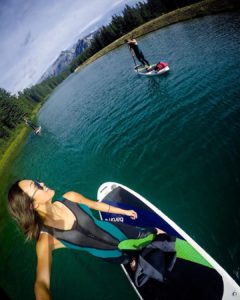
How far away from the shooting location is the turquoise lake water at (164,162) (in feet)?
22.5

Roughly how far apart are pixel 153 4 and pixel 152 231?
86863 millimetres

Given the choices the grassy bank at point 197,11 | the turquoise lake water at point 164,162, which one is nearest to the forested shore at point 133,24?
the grassy bank at point 197,11

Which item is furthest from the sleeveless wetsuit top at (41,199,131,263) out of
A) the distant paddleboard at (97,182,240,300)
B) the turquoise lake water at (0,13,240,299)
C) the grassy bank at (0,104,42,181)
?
the grassy bank at (0,104,42,181)

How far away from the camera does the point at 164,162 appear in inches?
398

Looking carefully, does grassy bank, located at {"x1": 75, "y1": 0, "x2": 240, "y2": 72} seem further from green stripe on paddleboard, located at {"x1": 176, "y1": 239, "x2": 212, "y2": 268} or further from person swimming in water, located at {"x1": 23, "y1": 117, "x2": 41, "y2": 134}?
green stripe on paddleboard, located at {"x1": 176, "y1": 239, "x2": 212, "y2": 268}

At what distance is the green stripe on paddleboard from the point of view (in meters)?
4.76

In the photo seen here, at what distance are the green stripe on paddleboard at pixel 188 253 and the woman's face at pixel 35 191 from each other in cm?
348

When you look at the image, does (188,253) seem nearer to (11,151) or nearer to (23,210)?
(23,210)

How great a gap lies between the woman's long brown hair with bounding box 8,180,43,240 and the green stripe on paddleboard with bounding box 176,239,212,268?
11.4 feet

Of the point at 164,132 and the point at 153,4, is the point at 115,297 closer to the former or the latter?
the point at 164,132

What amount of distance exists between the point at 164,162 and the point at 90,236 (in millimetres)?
7028

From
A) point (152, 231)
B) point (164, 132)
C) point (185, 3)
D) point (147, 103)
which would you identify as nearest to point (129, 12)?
point (185, 3)

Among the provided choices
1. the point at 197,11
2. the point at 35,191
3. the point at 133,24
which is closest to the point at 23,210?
the point at 35,191

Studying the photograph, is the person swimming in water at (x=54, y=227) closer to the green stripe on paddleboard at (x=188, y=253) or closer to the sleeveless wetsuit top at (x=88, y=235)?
the sleeveless wetsuit top at (x=88, y=235)
